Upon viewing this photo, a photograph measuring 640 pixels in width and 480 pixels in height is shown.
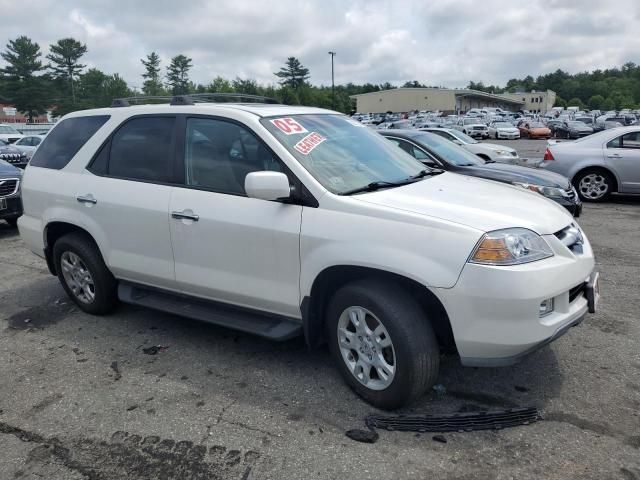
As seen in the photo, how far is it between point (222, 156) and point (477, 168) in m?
5.33

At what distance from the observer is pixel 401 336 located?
2.95 meters

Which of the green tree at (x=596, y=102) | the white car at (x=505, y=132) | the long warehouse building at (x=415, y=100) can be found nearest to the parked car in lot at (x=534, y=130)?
the white car at (x=505, y=132)

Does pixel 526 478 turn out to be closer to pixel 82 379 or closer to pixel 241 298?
pixel 241 298

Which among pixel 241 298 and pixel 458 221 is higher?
pixel 458 221

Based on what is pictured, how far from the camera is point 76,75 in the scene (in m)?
77.2

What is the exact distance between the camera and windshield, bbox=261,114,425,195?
3477mm

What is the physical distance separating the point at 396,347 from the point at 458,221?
79cm

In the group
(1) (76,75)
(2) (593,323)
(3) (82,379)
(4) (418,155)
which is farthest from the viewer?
(1) (76,75)

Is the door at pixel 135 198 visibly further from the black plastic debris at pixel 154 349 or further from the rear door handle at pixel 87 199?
the black plastic debris at pixel 154 349

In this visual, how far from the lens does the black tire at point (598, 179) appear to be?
10.3 metres

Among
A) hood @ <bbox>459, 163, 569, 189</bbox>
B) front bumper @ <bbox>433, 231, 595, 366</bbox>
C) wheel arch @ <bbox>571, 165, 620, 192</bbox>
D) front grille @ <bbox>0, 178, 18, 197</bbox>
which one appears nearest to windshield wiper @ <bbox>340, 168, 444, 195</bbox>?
front bumper @ <bbox>433, 231, 595, 366</bbox>

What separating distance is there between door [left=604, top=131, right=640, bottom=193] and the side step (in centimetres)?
911

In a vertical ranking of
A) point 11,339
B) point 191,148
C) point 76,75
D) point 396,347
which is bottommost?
point 11,339

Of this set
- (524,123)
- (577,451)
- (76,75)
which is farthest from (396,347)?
(76,75)
